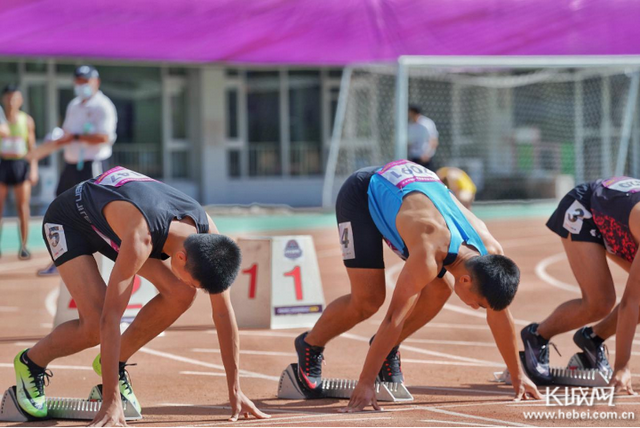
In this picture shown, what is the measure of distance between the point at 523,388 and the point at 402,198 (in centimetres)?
124

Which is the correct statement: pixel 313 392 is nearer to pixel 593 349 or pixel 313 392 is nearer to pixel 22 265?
pixel 593 349

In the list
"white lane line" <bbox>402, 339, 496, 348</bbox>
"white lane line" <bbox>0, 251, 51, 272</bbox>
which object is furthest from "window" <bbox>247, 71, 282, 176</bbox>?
"white lane line" <bbox>402, 339, 496, 348</bbox>

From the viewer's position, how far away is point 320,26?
1370 centimetres

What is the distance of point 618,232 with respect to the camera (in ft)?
19.8

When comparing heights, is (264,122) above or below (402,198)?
below

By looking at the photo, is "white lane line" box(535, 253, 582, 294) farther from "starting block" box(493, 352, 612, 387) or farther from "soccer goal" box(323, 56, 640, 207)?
"soccer goal" box(323, 56, 640, 207)

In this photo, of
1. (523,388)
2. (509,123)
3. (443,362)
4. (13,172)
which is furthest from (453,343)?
(509,123)

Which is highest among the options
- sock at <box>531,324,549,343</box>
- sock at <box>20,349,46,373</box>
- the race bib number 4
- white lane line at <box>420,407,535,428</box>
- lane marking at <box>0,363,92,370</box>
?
the race bib number 4

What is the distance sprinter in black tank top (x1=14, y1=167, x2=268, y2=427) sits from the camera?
4.82 metres

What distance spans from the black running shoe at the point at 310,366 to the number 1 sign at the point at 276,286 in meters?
2.26

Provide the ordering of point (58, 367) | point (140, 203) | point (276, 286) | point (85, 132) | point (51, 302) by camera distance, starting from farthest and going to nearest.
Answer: point (85, 132) < point (51, 302) < point (276, 286) < point (58, 367) < point (140, 203)

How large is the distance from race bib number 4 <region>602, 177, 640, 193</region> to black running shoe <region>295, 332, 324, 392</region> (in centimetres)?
200

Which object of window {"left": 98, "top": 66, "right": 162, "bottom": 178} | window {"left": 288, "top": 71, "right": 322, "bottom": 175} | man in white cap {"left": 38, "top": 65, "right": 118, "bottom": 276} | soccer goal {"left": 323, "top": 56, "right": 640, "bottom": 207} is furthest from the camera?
window {"left": 288, "top": 71, "right": 322, "bottom": 175}

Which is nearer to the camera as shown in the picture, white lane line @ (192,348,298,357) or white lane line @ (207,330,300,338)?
white lane line @ (192,348,298,357)
